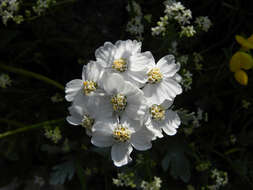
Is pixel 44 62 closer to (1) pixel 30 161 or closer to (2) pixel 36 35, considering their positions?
(2) pixel 36 35

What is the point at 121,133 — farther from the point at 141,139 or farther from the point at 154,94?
the point at 154,94

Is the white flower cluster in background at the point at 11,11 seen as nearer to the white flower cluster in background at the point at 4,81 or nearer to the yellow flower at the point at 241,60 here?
the white flower cluster in background at the point at 4,81

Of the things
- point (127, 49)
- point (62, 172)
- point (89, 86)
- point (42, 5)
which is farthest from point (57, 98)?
point (127, 49)

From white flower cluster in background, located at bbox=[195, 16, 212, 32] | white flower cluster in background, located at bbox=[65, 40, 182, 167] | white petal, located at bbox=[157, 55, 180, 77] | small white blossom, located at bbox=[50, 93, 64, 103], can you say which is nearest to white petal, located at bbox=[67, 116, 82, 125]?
white flower cluster in background, located at bbox=[65, 40, 182, 167]

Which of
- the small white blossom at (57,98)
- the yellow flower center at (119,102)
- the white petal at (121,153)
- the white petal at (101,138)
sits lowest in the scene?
the small white blossom at (57,98)

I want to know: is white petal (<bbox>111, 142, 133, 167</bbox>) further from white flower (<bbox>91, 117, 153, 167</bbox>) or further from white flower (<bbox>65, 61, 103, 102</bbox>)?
white flower (<bbox>65, 61, 103, 102</bbox>)

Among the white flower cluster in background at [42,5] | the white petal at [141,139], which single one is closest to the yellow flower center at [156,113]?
the white petal at [141,139]
